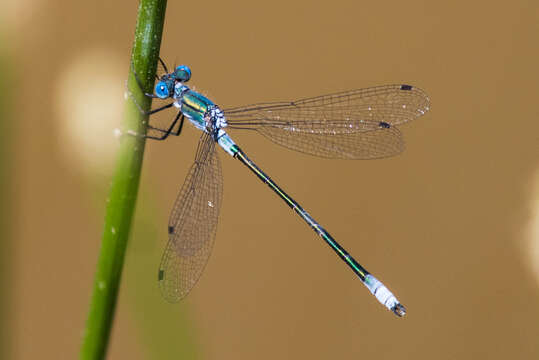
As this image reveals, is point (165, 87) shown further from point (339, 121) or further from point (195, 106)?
point (339, 121)

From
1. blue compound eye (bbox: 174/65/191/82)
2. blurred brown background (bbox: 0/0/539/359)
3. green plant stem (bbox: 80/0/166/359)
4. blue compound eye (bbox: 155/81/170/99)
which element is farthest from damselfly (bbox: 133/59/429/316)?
green plant stem (bbox: 80/0/166/359)

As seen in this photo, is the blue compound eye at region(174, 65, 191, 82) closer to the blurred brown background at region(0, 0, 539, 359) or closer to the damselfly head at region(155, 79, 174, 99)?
the damselfly head at region(155, 79, 174, 99)

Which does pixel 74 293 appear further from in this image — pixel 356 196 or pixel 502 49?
pixel 502 49

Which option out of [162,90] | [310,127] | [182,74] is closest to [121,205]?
[162,90]

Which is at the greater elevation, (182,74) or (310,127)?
(182,74)

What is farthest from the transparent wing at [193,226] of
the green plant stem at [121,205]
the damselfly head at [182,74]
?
the green plant stem at [121,205]

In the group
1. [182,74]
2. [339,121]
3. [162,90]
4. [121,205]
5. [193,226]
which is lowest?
[121,205]

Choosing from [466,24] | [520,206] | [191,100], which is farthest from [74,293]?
[466,24]
